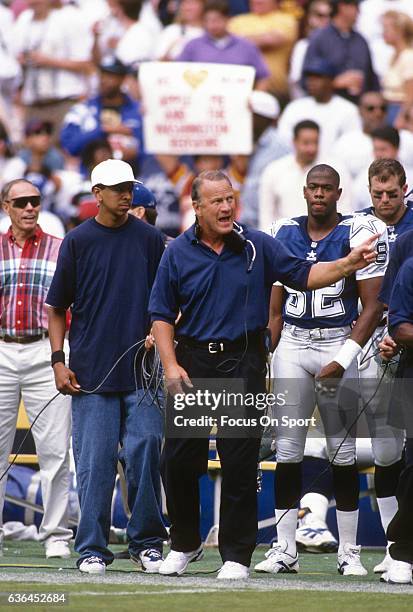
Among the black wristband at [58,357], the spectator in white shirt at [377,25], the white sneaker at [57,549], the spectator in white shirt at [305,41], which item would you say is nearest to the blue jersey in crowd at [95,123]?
the spectator in white shirt at [305,41]

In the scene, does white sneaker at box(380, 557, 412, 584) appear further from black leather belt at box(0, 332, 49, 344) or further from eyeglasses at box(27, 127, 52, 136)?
eyeglasses at box(27, 127, 52, 136)

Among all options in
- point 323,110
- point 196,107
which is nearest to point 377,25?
point 323,110

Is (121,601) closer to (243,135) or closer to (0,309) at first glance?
(0,309)

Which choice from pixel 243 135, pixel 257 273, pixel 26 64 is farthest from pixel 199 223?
pixel 26 64

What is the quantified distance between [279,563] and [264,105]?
23.9 ft

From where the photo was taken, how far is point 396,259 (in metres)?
7.46

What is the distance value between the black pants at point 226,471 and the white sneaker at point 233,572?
0.08 ft

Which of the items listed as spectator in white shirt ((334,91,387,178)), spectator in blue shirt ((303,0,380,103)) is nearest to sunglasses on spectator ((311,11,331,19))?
spectator in blue shirt ((303,0,380,103))

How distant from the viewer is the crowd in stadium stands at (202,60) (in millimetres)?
14375

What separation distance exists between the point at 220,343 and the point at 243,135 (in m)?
7.21

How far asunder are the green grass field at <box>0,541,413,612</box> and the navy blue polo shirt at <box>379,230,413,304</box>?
57.8 inches

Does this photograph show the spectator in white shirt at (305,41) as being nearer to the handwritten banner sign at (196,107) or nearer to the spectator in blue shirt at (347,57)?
the spectator in blue shirt at (347,57)

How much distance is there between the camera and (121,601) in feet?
20.7

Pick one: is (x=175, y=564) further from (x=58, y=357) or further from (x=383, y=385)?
(x=383, y=385)
